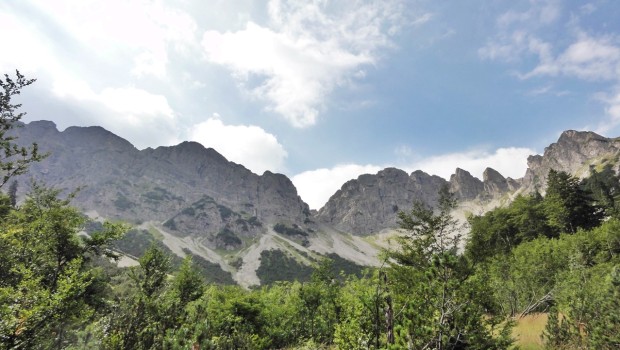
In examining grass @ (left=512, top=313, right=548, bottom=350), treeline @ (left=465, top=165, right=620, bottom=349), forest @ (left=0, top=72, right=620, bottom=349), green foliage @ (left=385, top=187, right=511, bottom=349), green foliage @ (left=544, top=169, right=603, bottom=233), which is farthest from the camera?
green foliage @ (left=544, top=169, right=603, bottom=233)

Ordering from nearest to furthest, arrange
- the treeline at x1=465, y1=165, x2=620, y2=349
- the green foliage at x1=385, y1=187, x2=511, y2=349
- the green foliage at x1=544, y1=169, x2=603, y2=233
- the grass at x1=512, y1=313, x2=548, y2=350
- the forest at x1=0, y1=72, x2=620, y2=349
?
1. the green foliage at x1=385, y1=187, x2=511, y2=349
2. the forest at x1=0, y1=72, x2=620, y2=349
3. the treeline at x1=465, y1=165, x2=620, y2=349
4. the grass at x1=512, y1=313, x2=548, y2=350
5. the green foliage at x1=544, y1=169, x2=603, y2=233

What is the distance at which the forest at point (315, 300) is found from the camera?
34.4 ft

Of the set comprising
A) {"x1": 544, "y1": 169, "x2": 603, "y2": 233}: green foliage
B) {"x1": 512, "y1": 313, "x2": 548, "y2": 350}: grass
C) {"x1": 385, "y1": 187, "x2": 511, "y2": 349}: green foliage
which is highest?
{"x1": 544, "y1": 169, "x2": 603, "y2": 233}: green foliage

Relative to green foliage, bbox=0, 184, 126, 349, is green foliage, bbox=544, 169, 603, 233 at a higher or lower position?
higher

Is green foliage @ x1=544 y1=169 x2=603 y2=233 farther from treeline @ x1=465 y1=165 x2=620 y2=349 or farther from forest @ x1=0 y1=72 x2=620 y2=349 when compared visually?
forest @ x1=0 y1=72 x2=620 y2=349

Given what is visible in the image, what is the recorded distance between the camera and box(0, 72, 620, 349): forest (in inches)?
413

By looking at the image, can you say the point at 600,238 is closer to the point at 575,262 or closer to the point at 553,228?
the point at 575,262

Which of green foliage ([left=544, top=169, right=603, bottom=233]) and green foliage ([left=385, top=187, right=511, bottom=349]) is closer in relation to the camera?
green foliage ([left=385, top=187, right=511, bottom=349])

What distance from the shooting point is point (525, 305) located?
31938 mm

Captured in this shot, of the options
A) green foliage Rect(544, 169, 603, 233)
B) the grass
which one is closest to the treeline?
green foliage Rect(544, 169, 603, 233)

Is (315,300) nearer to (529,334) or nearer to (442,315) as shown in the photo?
(529,334)

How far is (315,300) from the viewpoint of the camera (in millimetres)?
34656

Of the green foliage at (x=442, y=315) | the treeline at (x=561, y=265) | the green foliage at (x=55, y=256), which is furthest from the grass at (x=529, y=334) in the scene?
the green foliage at (x=55, y=256)

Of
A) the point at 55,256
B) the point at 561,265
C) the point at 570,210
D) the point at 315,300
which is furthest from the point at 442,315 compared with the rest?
the point at 570,210
